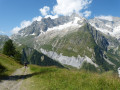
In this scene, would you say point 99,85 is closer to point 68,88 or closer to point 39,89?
point 68,88

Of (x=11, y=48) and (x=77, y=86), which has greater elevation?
(x=11, y=48)

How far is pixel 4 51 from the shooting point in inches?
3285

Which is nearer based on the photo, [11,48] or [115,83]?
[115,83]

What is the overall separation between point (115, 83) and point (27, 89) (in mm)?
9113

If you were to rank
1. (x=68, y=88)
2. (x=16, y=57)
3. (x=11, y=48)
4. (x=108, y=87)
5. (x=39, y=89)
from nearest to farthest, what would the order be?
1. (x=108, y=87)
2. (x=68, y=88)
3. (x=39, y=89)
4. (x=16, y=57)
5. (x=11, y=48)

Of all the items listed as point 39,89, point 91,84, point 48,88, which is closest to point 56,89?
point 48,88

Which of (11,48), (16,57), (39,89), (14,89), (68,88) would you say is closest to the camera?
(68,88)

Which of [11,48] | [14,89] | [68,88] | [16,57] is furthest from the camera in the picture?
[11,48]

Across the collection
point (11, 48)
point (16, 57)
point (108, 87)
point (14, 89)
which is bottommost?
point (14, 89)

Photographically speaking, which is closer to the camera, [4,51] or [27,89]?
[27,89]

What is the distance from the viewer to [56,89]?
13.4 meters

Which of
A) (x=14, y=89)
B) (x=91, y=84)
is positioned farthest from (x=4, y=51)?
(x=91, y=84)

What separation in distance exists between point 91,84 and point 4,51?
7936 centimetres

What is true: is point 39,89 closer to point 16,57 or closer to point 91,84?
point 91,84
